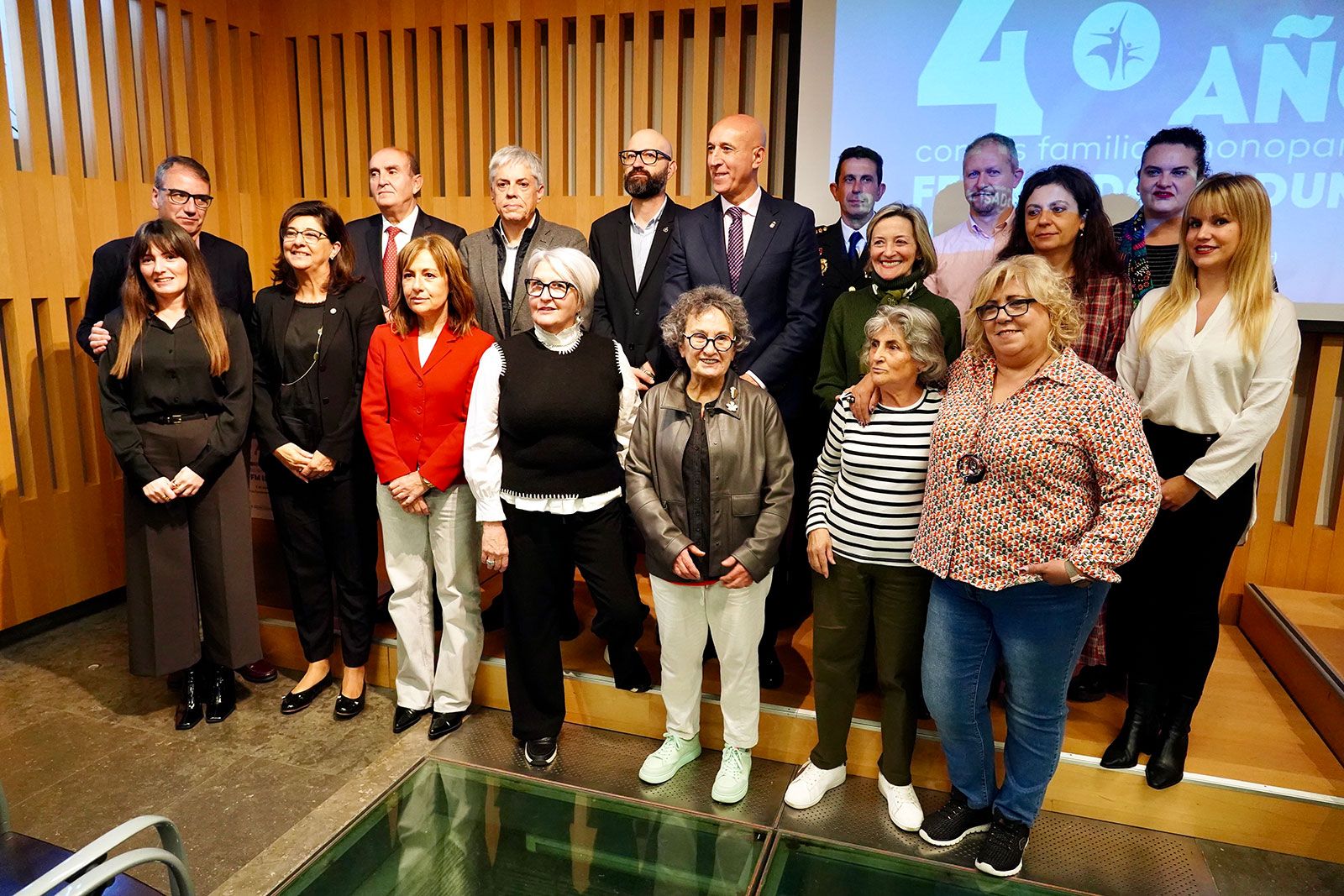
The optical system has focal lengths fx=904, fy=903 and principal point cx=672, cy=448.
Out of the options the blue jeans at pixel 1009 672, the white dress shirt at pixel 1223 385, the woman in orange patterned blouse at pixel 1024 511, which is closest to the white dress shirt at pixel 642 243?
the woman in orange patterned blouse at pixel 1024 511

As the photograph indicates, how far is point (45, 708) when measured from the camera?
344 centimetres

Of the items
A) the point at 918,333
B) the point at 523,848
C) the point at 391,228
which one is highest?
the point at 391,228

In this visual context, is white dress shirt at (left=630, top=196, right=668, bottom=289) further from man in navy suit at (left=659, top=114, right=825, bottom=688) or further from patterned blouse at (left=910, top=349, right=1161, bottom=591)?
patterned blouse at (left=910, top=349, right=1161, bottom=591)

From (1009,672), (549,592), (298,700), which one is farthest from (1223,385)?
(298,700)

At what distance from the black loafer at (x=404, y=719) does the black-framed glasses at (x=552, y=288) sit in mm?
1622

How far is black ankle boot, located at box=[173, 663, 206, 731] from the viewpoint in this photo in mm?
3301

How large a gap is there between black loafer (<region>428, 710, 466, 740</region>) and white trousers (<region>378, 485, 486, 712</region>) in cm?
2

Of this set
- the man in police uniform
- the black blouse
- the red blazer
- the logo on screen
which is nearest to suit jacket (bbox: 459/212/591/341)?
the red blazer

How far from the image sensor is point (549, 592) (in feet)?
9.64

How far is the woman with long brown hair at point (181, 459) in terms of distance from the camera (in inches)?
121

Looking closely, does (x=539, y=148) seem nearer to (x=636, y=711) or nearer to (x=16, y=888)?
(x=636, y=711)

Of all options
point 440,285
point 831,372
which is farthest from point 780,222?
point 440,285

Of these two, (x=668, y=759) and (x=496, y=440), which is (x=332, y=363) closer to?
(x=496, y=440)

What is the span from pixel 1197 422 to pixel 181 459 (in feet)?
10.6
